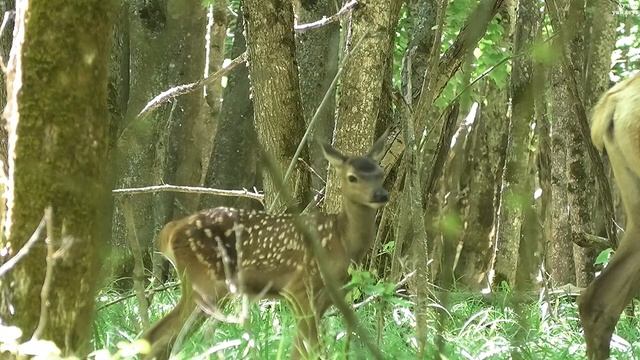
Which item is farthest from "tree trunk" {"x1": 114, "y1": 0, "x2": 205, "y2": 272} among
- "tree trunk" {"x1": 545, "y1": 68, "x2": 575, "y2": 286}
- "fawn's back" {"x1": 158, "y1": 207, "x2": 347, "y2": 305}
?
"tree trunk" {"x1": 545, "y1": 68, "x2": 575, "y2": 286}

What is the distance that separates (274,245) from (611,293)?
1928 mm

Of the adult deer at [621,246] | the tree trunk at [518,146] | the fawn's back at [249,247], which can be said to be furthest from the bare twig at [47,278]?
the adult deer at [621,246]

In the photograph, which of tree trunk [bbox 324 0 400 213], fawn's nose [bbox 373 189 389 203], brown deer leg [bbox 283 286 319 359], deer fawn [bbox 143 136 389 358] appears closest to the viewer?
brown deer leg [bbox 283 286 319 359]

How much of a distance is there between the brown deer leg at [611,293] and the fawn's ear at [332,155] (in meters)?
1.73

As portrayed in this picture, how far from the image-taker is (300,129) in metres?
7.03

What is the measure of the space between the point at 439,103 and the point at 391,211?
2.92 metres

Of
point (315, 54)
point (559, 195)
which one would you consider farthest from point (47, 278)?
point (559, 195)

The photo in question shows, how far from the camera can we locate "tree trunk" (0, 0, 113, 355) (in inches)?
122

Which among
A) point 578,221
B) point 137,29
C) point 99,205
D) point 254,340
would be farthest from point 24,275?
point 137,29

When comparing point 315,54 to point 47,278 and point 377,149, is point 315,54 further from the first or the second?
point 47,278

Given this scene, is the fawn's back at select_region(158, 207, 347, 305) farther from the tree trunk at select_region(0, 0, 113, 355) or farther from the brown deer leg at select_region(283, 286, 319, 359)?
the tree trunk at select_region(0, 0, 113, 355)

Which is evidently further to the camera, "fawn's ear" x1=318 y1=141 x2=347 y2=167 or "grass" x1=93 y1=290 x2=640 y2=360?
"fawn's ear" x1=318 y1=141 x2=347 y2=167

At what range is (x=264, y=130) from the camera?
22.9ft

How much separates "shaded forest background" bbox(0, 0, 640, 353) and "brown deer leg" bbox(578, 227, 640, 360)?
0.37 m
